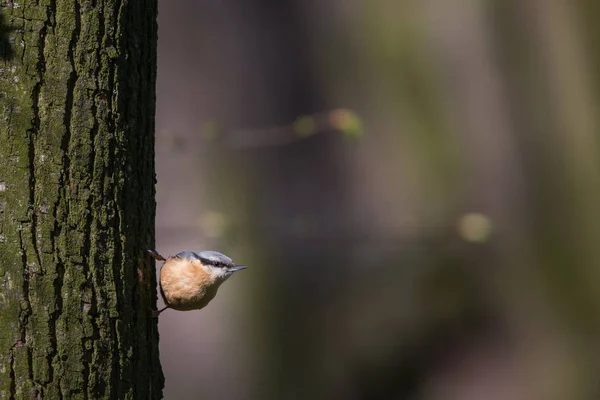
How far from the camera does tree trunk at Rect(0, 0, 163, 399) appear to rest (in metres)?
1.91

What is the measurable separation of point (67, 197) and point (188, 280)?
0.78 m

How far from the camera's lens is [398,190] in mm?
6340

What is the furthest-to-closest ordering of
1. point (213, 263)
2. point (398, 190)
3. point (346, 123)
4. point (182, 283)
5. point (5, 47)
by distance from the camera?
1. point (398, 190)
2. point (346, 123)
3. point (213, 263)
4. point (182, 283)
5. point (5, 47)

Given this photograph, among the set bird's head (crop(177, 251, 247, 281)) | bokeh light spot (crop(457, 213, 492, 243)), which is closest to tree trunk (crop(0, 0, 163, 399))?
bird's head (crop(177, 251, 247, 281))

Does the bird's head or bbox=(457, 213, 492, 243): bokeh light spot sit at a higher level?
bbox=(457, 213, 492, 243): bokeh light spot

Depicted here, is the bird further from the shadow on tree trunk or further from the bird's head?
the shadow on tree trunk

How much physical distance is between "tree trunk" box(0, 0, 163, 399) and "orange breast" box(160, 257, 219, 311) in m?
0.52

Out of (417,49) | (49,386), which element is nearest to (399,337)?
(417,49)

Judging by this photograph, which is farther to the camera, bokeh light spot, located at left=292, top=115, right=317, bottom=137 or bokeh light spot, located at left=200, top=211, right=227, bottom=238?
bokeh light spot, located at left=200, top=211, right=227, bottom=238

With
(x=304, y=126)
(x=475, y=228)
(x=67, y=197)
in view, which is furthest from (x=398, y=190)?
(x=67, y=197)

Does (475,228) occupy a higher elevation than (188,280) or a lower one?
higher

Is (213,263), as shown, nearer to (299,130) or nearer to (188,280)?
(188,280)

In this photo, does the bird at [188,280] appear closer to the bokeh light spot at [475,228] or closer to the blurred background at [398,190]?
the bokeh light spot at [475,228]

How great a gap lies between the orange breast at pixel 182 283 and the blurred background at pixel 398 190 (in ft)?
11.1
